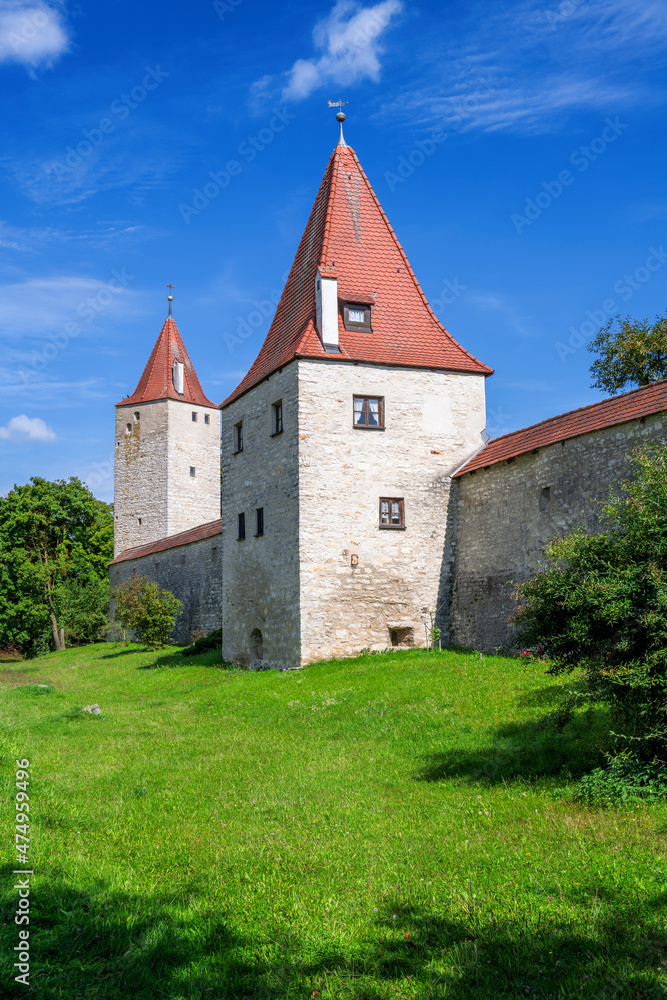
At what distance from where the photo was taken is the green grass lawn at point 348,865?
12.6 feet

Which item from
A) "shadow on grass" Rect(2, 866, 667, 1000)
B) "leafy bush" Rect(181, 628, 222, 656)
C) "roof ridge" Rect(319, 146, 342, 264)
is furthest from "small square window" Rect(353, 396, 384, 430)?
"shadow on grass" Rect(2, 866, 667, 1000)

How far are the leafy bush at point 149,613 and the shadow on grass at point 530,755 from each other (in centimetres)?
2274

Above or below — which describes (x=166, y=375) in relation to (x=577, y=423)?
above

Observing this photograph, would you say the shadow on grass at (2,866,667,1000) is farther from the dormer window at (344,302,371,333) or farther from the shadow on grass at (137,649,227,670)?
the shadow on grass at (137,649,227,670)

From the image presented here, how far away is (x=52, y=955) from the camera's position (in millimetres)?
4094

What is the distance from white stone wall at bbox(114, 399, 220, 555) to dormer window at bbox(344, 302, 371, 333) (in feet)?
93.6

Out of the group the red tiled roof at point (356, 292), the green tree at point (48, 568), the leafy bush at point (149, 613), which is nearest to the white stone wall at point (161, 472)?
the green tree at point (48, 568)

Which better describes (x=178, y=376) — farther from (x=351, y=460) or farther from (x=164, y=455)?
(x=351, y=460)

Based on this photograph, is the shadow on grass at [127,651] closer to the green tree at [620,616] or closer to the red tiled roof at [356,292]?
the red tiled roof at [356,292]

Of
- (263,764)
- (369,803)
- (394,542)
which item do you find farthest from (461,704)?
(394,542)

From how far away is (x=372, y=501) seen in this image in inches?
688

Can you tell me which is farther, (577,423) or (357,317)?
(357,317)

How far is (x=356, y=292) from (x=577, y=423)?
7347 millimetres

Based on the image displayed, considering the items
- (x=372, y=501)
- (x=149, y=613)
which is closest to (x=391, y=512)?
(x=372, y=501)
